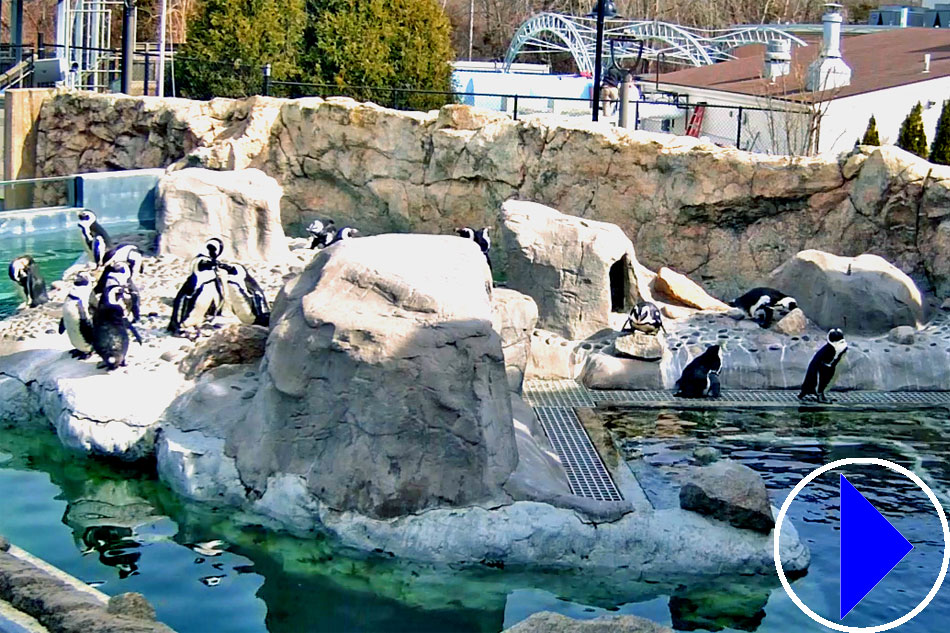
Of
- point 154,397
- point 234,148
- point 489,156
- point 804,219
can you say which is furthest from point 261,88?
point 154,397

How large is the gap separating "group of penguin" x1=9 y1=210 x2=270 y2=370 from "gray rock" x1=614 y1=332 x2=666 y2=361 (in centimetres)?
360

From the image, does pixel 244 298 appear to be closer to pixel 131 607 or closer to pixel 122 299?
pixel 122 299

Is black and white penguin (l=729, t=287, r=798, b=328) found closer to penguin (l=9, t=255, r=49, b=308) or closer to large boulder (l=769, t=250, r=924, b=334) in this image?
large boulder (l=769, t=250, r=924, b=334)

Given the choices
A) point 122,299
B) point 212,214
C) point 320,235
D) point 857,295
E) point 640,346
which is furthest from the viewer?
point 320,235

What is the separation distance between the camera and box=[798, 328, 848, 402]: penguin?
12516 millimetres

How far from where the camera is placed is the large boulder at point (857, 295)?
14.5m

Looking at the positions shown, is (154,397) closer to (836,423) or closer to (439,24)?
(836,423)

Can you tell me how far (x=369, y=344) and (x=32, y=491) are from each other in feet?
9.88

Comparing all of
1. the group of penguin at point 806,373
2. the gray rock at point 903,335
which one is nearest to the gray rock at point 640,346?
the group of penguin at point 806,373

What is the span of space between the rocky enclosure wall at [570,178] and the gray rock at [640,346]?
4566 mm

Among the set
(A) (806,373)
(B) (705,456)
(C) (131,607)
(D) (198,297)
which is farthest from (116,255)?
(C) (131,607)

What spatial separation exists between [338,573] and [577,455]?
9.12ft

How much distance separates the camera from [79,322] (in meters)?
11.4

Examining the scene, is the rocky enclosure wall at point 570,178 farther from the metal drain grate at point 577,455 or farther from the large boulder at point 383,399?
the large boulder at point 383,399
